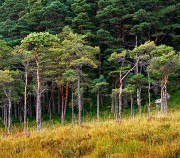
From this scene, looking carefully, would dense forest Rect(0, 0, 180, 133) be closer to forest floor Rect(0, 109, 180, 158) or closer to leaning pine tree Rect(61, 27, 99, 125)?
leaning pine tree Rect(61, 27, 99, 125)

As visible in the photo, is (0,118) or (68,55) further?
(0,118)

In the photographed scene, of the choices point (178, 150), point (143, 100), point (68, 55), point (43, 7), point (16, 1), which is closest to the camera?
point (178, 150)

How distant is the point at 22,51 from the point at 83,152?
51.8 feet

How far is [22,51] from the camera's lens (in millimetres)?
21734

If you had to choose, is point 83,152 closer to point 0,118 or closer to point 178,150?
point 178,150

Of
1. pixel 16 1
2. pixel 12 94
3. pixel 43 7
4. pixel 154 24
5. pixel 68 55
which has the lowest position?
pixel 12 94

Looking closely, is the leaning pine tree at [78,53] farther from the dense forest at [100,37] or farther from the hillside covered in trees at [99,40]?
the dense forest at [100,37]

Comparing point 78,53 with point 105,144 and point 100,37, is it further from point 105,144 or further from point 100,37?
point 105,144

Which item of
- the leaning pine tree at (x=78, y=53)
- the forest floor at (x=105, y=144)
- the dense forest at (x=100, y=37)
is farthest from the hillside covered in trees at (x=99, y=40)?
the forest floor at (x=105, y=144)

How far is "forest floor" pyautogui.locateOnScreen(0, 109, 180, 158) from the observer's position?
6803mm

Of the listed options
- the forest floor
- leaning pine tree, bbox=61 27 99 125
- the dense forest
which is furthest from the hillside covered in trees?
the forest floor

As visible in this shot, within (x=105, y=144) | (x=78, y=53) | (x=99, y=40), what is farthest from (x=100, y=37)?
(x=105, y=144)

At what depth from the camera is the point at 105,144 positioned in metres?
7.46

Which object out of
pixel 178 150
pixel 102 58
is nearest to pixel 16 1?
pixel 102 58
